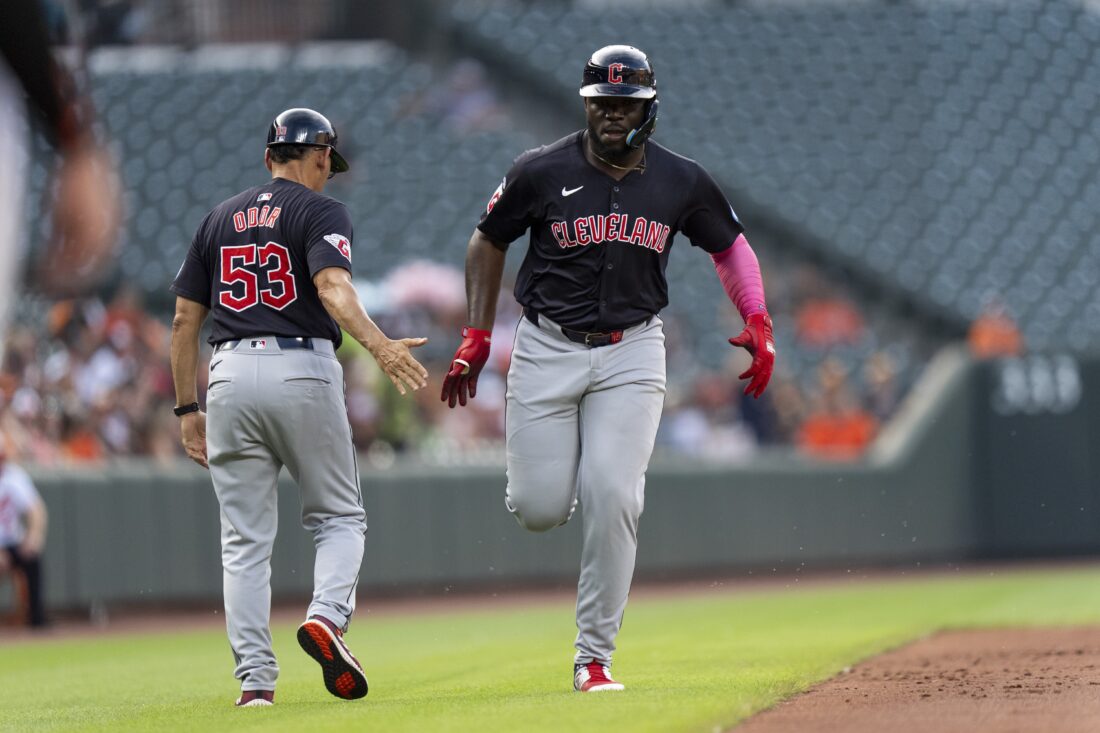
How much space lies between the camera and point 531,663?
7.37 metres

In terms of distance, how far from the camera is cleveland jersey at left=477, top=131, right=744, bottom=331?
555 cm

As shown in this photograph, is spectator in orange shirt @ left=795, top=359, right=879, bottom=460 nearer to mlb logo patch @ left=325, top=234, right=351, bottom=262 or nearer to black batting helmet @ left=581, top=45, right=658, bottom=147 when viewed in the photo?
black batting helmet @ left=581, top=45, right=658, bottom=147

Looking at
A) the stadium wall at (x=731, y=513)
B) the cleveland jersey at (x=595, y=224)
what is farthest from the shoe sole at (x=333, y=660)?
the stadium wall at (x=731, y=513)

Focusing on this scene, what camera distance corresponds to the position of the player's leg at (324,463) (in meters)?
5.35

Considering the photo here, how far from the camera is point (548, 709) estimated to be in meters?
5.01

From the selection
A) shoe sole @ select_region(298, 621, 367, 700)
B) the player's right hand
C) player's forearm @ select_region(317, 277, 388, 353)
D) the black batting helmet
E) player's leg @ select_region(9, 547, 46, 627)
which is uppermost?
the black batting helmet

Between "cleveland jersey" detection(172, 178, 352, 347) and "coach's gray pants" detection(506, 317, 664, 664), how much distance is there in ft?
2.28

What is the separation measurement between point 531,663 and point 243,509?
226cm

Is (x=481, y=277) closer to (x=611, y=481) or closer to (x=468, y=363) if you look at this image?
(x=468, y=363)

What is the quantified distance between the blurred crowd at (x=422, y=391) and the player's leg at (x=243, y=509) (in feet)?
21.9

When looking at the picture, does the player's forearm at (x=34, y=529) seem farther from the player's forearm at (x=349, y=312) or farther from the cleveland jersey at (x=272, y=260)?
the player's forearm at (x=349, y=312)

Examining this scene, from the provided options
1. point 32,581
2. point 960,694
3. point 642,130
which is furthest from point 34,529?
point 960,694

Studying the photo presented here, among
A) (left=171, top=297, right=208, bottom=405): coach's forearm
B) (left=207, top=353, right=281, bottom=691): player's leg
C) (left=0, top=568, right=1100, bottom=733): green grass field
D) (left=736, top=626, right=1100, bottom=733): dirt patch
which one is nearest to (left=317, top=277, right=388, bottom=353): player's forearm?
(left=207, top=353, right=281, bottom=691): player's leg

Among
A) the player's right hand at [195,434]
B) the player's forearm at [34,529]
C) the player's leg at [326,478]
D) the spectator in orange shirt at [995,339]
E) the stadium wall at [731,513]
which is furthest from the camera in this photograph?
the spectator in orange shirt at [995,339]
